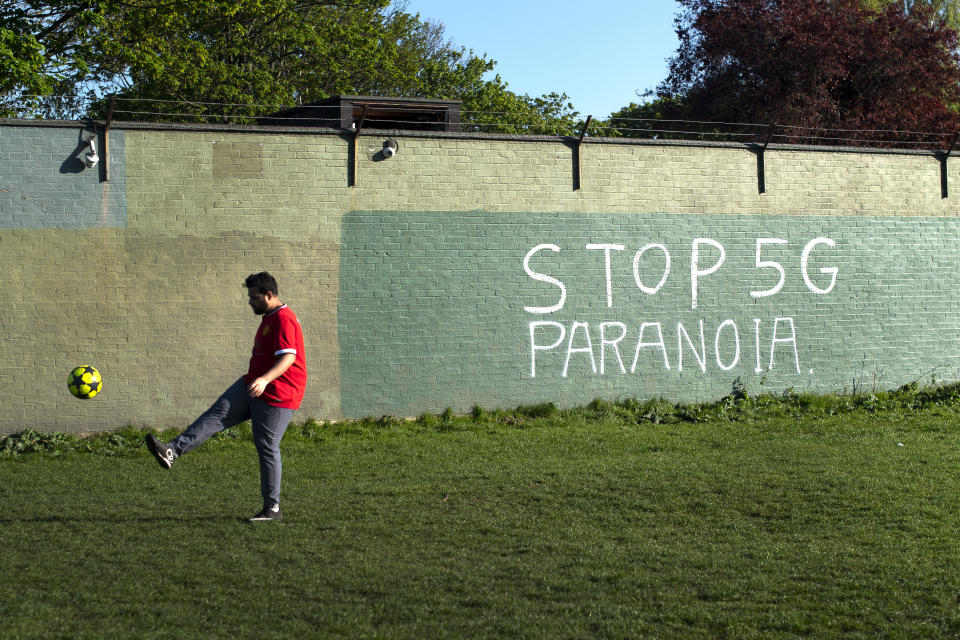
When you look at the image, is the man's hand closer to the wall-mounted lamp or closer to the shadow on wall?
the wall-mounted lamp

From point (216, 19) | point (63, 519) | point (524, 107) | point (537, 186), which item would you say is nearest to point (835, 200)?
point (537, 186)

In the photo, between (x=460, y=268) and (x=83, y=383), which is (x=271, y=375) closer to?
(x=83, y=383)

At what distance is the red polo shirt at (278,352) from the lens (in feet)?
20.9

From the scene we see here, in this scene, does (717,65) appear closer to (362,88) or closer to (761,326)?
(362,88)

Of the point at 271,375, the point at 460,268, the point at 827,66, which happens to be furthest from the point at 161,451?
the point at 827,66

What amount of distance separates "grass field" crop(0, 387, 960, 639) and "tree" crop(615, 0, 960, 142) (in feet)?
47.4

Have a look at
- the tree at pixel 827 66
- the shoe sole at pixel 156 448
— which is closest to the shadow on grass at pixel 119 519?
the shoe sole at pixel 156 448

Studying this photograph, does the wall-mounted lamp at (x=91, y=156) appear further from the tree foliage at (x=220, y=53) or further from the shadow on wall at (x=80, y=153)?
the tree foliage at (x=220, y=53)

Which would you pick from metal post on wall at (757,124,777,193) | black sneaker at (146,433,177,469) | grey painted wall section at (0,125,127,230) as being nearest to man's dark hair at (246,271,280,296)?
black sneaker at (146,433,177,469)

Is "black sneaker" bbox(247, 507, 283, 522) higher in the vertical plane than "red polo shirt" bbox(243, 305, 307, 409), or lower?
lower

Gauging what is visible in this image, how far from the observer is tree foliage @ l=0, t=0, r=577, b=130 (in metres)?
19.4

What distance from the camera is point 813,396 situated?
41.1 feet

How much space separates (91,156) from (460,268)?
4533 millimetres

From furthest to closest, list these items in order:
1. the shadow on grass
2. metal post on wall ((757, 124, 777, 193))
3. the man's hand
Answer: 1. metal post on wall ((757, 124, 777, 193))
2. the shadow on grass
3. the man's hand
